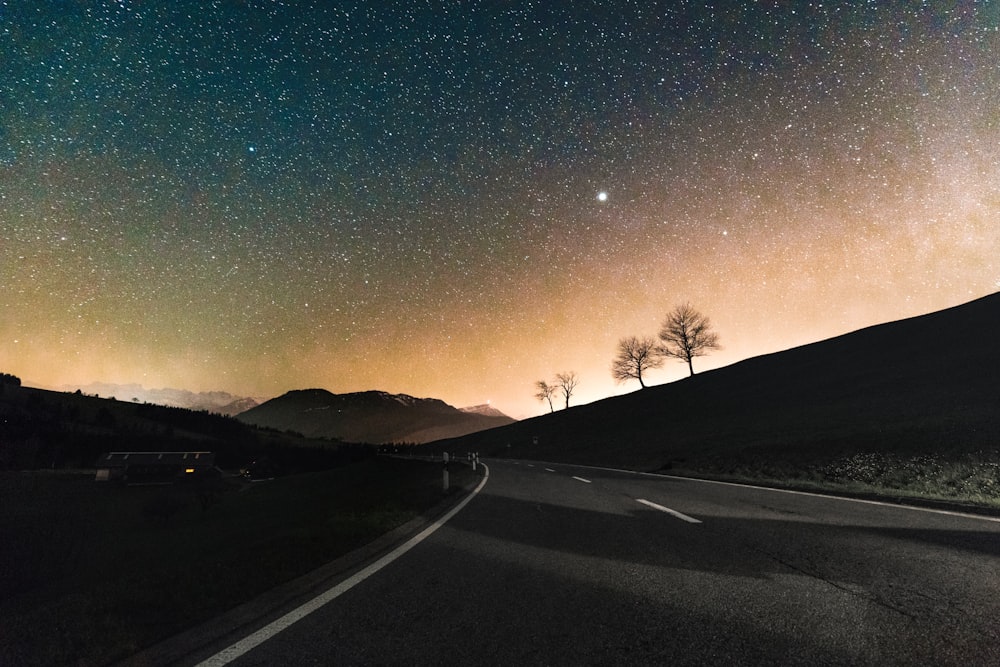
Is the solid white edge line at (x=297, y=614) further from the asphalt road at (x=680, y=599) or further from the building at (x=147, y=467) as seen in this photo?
the building at (x=147, y=467)

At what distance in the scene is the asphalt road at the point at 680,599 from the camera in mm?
2992

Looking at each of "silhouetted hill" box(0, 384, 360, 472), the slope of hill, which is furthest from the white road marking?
"silhouetted hill" box(0, 384, 360, 472)

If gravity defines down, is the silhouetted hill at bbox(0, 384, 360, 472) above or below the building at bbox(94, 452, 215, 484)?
above

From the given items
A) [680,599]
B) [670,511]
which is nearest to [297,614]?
[680,599]

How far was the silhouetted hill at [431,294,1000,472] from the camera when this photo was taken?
2684 cm

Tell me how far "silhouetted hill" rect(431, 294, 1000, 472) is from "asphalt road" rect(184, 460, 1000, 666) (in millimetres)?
20033

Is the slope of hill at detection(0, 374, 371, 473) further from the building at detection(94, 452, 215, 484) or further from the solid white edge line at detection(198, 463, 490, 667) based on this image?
the solid white edge line at detection(198, 463, 490, 667)

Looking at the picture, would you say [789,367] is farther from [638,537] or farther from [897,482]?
[638,537]

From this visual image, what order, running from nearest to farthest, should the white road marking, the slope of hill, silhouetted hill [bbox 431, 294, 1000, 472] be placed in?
the white road marking → silhouetted hill [bbox 431, 294, 1000, 472] → the slope of hill

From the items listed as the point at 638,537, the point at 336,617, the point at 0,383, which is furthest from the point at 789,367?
the point at 0,383

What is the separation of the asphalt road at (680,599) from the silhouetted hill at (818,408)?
20033mm

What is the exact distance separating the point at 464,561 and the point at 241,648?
2825 mm

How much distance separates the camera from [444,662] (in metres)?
2.96

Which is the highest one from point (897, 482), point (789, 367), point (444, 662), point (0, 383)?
point (0, 383)
